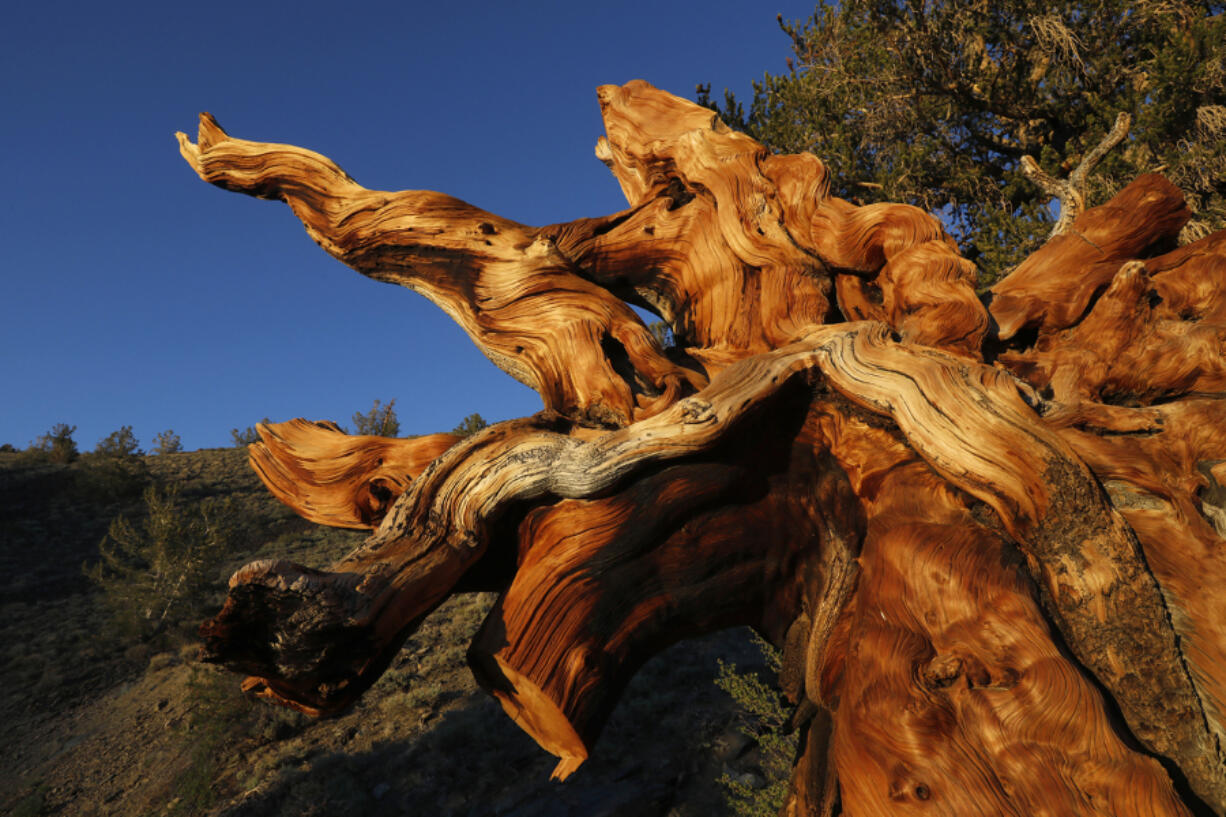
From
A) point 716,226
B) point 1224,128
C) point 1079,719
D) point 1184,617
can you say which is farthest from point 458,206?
point 1224,128

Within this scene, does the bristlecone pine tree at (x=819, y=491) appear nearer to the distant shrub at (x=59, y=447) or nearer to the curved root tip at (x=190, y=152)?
the curved root tip at (x=190, y=152)

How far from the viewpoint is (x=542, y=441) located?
3.06 meters

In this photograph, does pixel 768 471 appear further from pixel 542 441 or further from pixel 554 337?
pixel 554 337

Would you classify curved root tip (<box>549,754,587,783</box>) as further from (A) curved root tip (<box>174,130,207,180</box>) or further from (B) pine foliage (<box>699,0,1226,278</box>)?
(B) pine foliage (<box>699,0,1226,278</box>)

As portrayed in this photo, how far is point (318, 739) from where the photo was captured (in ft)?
31.2

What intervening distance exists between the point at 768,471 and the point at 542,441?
3.68 feet

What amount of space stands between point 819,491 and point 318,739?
9357mm

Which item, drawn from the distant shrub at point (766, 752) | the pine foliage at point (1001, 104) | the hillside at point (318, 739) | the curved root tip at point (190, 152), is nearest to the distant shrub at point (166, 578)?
the hillside at point (318, 739)

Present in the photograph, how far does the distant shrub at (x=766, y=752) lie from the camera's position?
6.80 metres

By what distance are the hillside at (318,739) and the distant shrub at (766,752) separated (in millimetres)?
243

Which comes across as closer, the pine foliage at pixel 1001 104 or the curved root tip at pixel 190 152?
the curved root tip at pixel 190 152

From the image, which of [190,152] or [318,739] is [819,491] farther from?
[318,739]

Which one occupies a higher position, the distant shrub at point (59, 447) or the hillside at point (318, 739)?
the distant shrub at point (59, 447)

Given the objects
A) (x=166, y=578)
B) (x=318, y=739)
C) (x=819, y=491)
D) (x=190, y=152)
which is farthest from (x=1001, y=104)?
(x=166, y=578)
